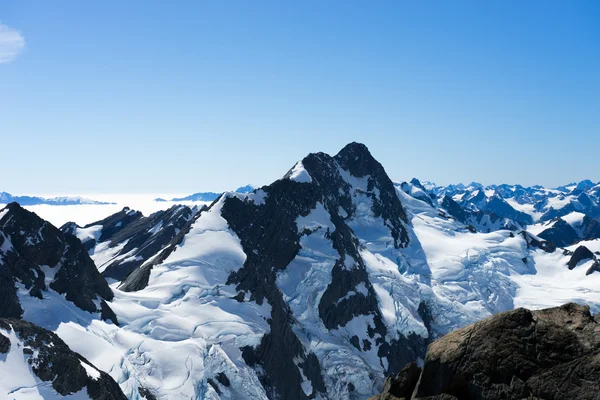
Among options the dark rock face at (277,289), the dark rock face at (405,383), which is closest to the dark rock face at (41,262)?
the dark rock face at (277,289)

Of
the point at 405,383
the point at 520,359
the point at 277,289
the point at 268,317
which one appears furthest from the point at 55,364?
the point at 277,289

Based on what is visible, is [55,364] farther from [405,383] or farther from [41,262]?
[405,383]

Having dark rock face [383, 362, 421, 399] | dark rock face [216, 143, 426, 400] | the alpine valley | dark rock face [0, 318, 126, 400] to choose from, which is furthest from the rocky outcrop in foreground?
dark rock face [216, 143, 426, 400]

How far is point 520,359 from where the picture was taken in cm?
1781

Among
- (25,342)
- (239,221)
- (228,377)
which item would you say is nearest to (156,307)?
(228,377)

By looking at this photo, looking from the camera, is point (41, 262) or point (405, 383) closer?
point (405, 383)

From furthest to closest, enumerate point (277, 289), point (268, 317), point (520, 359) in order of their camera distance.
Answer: point (277, 289)
point (268, 317)
point (520, 359)

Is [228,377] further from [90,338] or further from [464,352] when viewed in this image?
[464,352]

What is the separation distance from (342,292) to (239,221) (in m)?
32.8

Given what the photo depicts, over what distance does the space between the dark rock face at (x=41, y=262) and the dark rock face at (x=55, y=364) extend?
14604mm

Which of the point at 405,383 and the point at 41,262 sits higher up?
the point at 405,383

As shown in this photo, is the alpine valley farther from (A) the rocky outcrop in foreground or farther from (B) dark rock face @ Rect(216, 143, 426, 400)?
(B) dark rock face @ Rect(216, 143, 426, 400)

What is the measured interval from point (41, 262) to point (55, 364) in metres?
30.1

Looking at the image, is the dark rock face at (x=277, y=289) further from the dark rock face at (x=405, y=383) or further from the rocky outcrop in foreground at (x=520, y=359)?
the rocky outcrop in foreground at (x=520, y=359)
